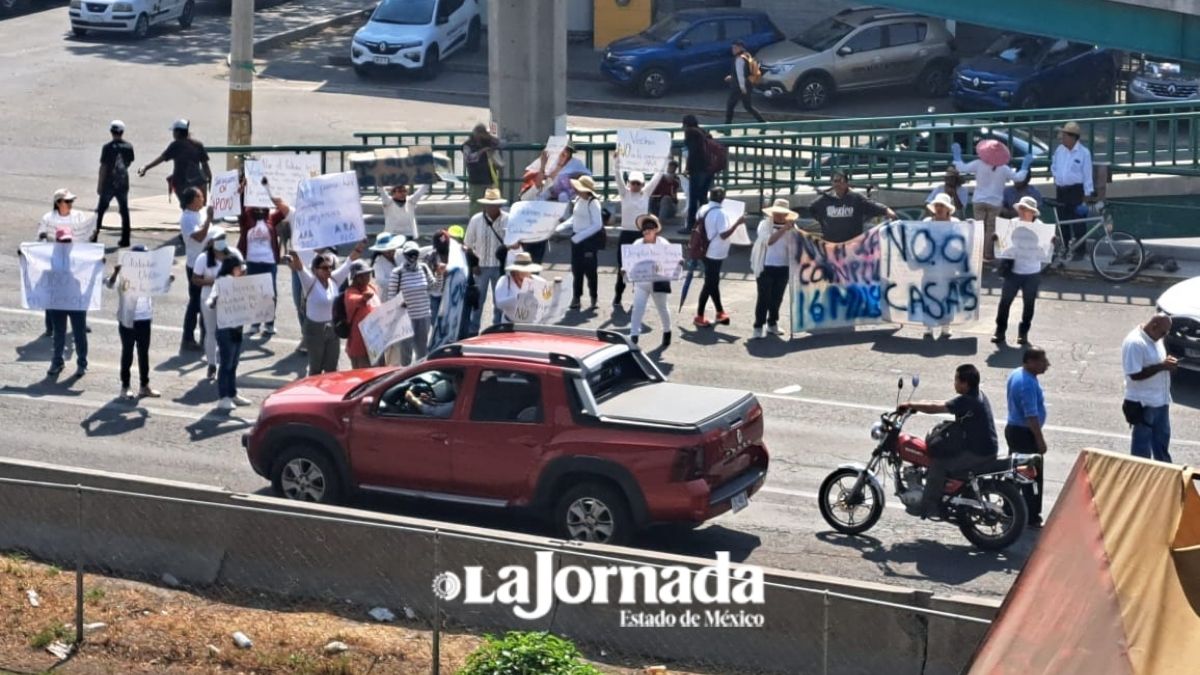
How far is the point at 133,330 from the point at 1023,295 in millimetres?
8840

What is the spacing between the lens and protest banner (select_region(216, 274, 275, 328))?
16.6m

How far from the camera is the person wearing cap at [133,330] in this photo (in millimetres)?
16953

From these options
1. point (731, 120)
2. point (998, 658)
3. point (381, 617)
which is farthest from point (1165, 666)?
point (731, 120)

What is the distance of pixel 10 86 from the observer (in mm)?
33875

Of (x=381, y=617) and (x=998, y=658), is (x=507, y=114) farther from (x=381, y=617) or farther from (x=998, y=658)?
(x=998, y=658)

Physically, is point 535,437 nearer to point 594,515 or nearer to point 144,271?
point 594,515

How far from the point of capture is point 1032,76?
34594 mm

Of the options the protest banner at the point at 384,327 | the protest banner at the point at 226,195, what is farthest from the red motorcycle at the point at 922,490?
the protest banner at the point at 226,195

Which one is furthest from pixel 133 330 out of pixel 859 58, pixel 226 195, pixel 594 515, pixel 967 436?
pixel 859 58

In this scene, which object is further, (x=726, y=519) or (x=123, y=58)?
(x=123, y=58)

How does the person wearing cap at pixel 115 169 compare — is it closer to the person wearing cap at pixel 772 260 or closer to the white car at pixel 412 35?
the person wearing cap at pixel 772 260

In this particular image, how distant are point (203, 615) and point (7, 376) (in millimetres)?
6496

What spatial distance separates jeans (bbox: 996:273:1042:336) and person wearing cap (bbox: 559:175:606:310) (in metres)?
4.38

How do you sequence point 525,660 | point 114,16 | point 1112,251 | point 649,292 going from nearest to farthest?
point 525,660 → point 649,292 → point 1112,251 → point 114,16
